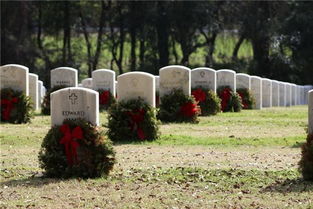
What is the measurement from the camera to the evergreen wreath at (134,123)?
62.1 feet

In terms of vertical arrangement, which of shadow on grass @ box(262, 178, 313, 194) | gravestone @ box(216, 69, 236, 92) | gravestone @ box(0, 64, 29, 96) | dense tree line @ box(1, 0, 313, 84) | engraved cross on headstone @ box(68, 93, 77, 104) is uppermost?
dense tree line @ box(1, 0, 313, 84)

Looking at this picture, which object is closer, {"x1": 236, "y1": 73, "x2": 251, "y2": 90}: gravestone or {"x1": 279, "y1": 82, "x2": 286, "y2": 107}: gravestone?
{"x1": 236, "y1": 73, "x2": 251, "y2": 90}: gravestone

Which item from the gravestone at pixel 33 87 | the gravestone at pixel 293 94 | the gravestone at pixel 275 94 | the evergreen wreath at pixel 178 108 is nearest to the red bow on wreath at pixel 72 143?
the evergreen wreath at pixel 178 108

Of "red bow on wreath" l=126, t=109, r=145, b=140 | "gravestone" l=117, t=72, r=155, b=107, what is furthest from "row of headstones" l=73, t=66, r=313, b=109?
"red bow on wreath" l=126, t=109, r=145, b=140

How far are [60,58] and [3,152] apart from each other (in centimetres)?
3595

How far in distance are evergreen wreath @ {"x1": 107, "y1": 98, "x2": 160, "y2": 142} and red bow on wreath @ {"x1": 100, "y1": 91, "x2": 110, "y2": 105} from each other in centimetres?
1002

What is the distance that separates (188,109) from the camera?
2380 cm

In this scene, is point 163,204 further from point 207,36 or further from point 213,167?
point 207,36

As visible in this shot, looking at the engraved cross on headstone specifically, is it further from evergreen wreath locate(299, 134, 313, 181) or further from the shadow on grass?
evergreen wreath locate(299, 134, 313, 181)

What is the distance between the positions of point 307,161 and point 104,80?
17694 mm

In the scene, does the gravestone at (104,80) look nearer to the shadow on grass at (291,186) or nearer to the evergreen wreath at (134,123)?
the evergreen wreath at (134,123)

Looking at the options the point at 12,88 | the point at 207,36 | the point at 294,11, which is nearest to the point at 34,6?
the point at 207,36

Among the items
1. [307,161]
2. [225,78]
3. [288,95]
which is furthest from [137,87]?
[288,95]

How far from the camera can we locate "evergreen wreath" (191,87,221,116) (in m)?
27.0
